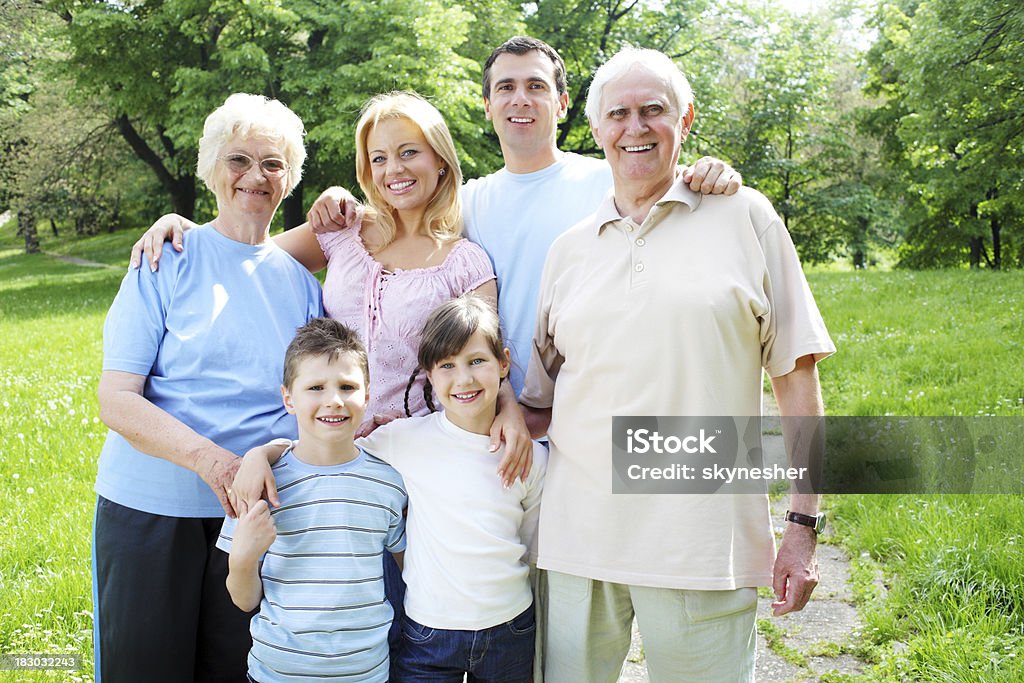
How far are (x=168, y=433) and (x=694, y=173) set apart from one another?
5.83ft

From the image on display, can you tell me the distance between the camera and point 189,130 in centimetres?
1585

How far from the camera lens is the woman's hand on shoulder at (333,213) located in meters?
3.19

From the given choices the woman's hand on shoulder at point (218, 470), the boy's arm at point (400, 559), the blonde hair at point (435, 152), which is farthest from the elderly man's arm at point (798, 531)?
the woman's hand on shoulder at point (218, 470)

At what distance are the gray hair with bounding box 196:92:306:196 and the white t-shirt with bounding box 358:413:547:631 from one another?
108 centimetres

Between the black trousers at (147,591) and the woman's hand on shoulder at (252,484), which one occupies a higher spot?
the woman's hand on shoulder at (252,484)

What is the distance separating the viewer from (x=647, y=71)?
2561 mm

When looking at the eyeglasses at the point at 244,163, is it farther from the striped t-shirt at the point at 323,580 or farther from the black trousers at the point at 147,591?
the black trousers at the point at 147,591

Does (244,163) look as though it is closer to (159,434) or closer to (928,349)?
(159,434)

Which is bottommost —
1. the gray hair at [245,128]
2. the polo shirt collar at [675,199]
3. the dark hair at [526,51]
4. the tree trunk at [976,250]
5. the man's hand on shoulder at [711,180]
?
the polo shirt collar at [675,199]

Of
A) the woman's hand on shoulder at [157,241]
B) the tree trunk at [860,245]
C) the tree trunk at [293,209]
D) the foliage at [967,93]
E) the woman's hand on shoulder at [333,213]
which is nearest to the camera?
the woman's hand on shoulder at [157,241]

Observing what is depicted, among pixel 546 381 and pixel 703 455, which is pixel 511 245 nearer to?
pixel 546 381

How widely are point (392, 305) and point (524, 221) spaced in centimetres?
72

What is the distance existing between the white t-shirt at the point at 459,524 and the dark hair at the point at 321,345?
0.29 meters

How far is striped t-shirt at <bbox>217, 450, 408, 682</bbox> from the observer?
2414mm
